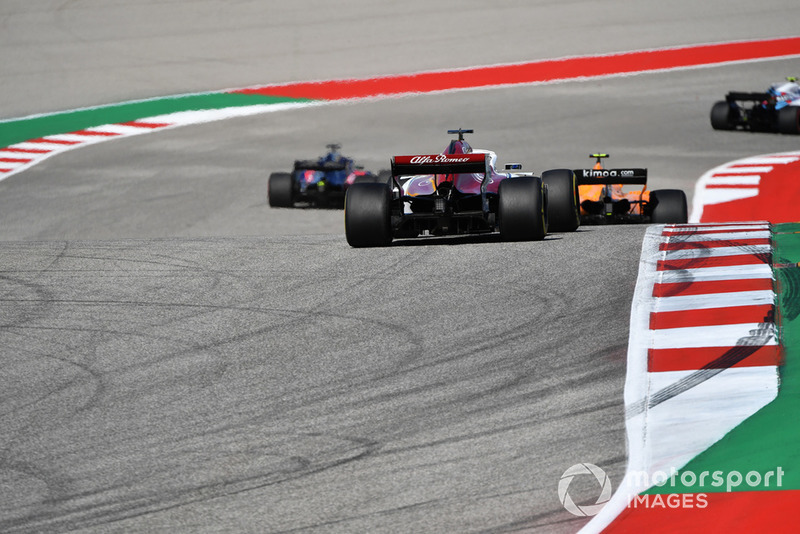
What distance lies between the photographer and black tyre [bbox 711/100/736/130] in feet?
83.7

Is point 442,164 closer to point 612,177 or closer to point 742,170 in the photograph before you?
point 612,177

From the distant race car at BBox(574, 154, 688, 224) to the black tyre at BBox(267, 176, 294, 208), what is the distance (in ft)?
18.0

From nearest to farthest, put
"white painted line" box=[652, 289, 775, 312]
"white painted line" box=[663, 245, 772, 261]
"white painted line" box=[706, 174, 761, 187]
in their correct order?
"white painted line" box=[652, 289, 775, 312] < "white painted line" box=[663, 245, 772, 261] < "white painted line" box=[706, 174, 761, 187]

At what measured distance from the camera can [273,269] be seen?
39.0 ft

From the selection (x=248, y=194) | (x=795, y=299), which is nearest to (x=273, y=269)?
(x=795, y=299)

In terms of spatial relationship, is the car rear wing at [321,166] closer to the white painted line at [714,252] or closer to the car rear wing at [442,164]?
the car rear wing at [442,164]

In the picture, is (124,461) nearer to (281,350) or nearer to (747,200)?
(281,350)

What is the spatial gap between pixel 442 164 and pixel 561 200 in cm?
179

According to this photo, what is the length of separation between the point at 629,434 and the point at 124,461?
2843 millimetres

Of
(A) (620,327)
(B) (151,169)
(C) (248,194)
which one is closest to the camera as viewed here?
(A) (620,327)

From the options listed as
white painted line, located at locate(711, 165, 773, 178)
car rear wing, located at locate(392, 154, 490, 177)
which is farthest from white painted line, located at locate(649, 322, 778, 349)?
white painted line, located at locate(711, 165, 773, 178)

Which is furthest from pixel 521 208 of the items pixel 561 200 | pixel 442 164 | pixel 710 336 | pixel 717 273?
pixel 710 336

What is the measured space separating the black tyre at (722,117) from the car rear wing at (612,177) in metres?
11.3

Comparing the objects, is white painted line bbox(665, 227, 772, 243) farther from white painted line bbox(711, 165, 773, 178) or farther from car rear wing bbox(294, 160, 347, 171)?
white painted line bbox(711, 165, 773, 178)
